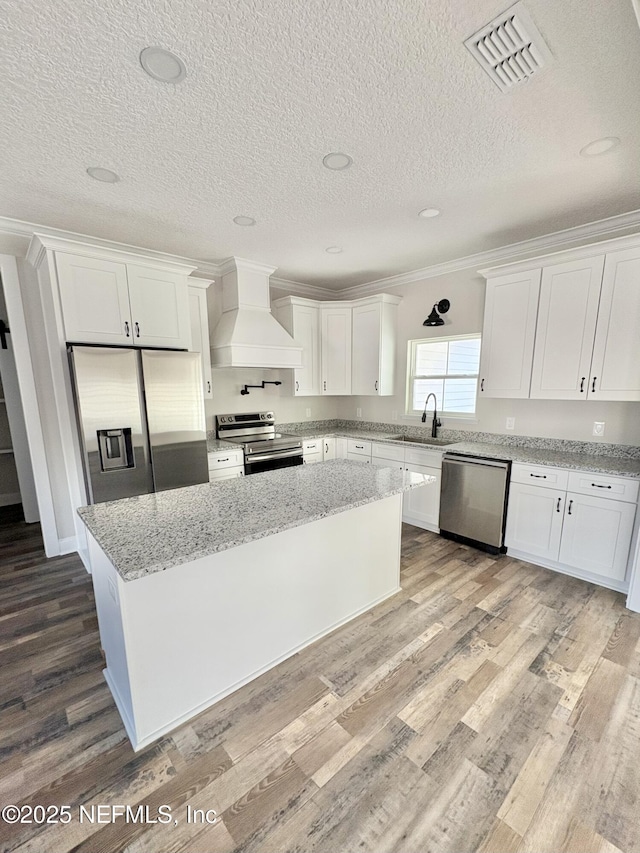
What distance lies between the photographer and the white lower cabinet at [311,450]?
14.0 feet

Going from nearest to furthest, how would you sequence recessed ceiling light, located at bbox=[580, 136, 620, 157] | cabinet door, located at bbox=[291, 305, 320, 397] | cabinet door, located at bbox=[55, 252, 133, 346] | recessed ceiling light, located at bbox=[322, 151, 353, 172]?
1. recessed ceiling light, located at bbox=[580, 136, 620, 157]
2. recessed ceiling light, located at bbox=[322, 151, 353, 172]
3. cabinet door, located at bbox=[55, 252, 133, 346]
4. cabinet door, located at bbox=[291, 305, 320, 397]

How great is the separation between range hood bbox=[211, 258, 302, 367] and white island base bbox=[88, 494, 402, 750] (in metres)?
2.20

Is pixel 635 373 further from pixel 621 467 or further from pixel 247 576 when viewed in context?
pixel 247 576

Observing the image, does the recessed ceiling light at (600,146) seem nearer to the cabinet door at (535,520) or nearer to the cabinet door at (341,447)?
the cabinet door at (535,520)

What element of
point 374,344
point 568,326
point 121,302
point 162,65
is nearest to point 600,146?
point 568,326

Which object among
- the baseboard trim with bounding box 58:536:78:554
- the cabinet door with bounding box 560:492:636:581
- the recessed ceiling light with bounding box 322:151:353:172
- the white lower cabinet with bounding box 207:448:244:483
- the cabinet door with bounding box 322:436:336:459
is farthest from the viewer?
the cabinet door with bounding box 322:436:336:459

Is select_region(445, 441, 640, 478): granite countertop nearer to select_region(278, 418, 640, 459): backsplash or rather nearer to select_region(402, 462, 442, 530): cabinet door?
select_region(278, 418, 640, 459): backsplash

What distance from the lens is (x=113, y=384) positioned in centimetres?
277

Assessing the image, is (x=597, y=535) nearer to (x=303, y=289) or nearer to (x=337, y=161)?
(x=337, y=161)

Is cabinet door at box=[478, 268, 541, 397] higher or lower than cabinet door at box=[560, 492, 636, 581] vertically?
higher

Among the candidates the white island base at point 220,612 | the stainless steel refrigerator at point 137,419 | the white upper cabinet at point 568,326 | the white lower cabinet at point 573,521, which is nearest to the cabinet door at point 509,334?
the white upper cabinet at point 568,326

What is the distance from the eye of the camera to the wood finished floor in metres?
1.23

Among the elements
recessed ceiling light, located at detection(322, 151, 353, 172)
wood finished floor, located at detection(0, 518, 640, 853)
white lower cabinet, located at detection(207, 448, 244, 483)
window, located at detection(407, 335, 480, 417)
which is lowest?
wood finished floor, located at detection(0, 518, 640, 853)

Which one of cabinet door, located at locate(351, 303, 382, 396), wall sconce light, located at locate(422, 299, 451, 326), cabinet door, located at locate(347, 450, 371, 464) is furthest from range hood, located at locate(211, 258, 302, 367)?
wall sconce light, located at locate(422, 299, 451, 326)
